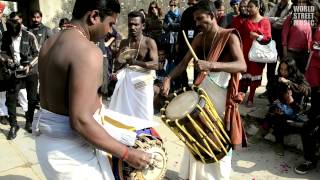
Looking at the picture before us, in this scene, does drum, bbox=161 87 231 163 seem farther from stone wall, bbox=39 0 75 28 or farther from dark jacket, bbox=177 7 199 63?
stone wall, bbox=39 0 75 28

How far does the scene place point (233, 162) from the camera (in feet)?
15.1

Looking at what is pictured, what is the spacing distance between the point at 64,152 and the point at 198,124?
4.26 feet

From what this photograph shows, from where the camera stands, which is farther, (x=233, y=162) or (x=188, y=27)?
(x=188, y=27)

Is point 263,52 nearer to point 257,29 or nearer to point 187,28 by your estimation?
point 257,29

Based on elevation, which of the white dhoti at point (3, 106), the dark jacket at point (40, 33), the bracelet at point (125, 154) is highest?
the dark jacket at point (40, 33)

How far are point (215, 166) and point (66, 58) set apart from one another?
2.01 meters

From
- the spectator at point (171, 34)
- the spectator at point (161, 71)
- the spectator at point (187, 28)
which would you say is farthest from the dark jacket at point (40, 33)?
the spectator at point (171, 34)

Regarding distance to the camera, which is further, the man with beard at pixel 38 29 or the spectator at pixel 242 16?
the spectator at pixel 242 16

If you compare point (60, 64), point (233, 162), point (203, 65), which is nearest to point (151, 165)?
point (60, 64)

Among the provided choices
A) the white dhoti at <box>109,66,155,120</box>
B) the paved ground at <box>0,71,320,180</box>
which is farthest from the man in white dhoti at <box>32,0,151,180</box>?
the white dhoti at <box>109,66,155,120</box>

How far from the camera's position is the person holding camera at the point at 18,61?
5496mm

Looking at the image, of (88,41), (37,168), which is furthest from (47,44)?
(37,168)

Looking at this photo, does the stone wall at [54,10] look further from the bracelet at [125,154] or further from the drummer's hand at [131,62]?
the bracelet at [125,154]

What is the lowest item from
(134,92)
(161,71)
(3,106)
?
(3,106)
